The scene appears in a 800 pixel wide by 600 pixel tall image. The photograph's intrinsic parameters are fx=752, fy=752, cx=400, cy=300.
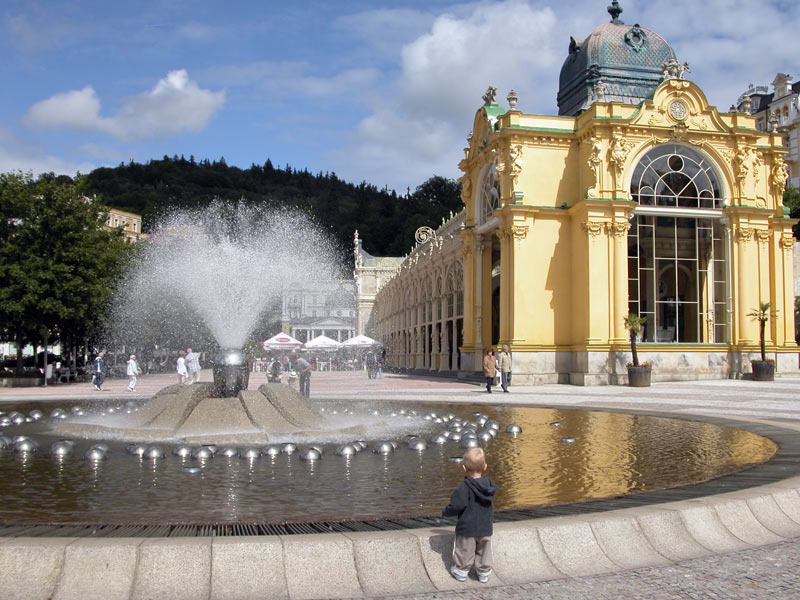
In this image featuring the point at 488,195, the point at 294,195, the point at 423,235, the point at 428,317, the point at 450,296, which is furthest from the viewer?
the point at 294,195

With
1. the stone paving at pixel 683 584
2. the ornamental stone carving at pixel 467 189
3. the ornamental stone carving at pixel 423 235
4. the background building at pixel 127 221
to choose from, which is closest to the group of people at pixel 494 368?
the ornamental stone carving at pixel 467 189

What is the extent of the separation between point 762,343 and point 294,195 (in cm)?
13500

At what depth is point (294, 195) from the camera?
16162 cm

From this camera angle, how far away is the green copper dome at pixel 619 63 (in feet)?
136

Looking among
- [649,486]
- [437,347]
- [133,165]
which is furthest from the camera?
[133,165]

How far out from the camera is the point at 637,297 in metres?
36.7

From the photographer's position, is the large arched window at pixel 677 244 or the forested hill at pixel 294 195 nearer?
the large arched window at pixel 677 244

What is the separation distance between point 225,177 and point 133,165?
65.1 feet

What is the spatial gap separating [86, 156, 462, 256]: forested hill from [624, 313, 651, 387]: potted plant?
82.7 meters

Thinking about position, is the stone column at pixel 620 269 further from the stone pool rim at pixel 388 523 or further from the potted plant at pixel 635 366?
the stone pool rim at pixel 388 523

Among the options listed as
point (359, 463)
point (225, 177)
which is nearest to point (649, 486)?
point (359, 463)

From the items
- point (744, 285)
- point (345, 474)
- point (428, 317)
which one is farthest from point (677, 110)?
point (345, 474)

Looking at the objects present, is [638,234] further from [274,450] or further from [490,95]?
[274,450]

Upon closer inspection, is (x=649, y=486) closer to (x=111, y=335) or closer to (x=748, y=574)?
(x=748, y=574)
